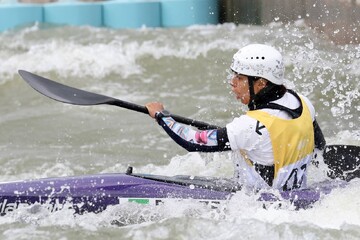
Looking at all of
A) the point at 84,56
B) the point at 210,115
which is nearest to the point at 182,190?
the point at 210,115

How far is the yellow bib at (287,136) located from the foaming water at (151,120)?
0.94 feet

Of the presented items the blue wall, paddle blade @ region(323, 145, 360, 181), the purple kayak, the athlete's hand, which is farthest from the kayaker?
the blue wall

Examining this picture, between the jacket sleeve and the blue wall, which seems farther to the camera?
the blue wall

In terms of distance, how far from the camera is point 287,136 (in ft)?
18.3

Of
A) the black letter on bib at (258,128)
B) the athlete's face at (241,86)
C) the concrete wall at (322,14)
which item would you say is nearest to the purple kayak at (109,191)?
the black letter on bib at (258,128)

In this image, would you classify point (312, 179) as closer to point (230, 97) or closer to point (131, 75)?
point (230, 97)

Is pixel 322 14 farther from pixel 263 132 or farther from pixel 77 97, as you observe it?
pixel 263 132

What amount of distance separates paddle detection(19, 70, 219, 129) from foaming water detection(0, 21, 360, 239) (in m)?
0.83

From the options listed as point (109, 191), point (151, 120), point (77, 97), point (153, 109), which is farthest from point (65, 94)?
point (151, 120)

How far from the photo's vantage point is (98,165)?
862cm

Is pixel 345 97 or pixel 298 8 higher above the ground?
pixel 298 8

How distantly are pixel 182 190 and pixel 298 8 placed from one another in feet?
23.9

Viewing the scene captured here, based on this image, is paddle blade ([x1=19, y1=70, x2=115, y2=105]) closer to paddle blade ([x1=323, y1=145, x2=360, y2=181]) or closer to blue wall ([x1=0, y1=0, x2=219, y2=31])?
paddle blade ([x1=323, y1=145, x2=360, y2=181])

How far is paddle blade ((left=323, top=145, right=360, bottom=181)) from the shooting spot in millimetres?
6348
